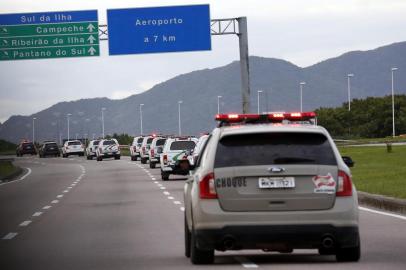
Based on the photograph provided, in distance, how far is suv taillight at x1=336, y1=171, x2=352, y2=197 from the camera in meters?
12.1

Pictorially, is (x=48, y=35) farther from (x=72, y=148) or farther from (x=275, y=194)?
(x=72, y=148)

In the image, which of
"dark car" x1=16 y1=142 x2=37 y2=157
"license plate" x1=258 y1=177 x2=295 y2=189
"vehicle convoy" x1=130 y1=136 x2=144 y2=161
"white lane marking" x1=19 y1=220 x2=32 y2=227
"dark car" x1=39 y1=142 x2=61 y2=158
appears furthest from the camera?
"dark car" x1=16 y1=142 x2=37 y2=157

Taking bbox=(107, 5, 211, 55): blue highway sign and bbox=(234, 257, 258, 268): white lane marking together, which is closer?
bbox=(234, 257, 258, 268): white lane marking

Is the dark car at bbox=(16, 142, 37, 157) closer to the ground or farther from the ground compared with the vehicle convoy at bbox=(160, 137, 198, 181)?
closer to the ground

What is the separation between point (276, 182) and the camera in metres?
12.1

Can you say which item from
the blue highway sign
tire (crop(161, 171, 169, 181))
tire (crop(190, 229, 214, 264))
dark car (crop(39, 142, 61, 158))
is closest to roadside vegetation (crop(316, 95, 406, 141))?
dark car (crop(39, 142, 61, 158))

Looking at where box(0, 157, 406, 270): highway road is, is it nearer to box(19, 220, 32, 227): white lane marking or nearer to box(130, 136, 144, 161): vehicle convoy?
box(19, 220, 32, 227): white lane marking

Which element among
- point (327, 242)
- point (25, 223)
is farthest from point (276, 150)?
point (25, 223)

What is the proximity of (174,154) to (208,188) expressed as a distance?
31.0 m

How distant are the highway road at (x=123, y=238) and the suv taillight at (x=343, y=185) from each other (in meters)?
0.78

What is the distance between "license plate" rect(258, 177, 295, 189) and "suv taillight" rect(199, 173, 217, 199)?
498 mm

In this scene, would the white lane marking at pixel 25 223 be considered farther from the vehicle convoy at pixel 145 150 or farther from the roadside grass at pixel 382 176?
the vehicle convoy at pixel 145 150

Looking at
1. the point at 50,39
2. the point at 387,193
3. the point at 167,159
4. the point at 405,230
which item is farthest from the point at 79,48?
the point at 405,230

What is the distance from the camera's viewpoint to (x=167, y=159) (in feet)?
140
